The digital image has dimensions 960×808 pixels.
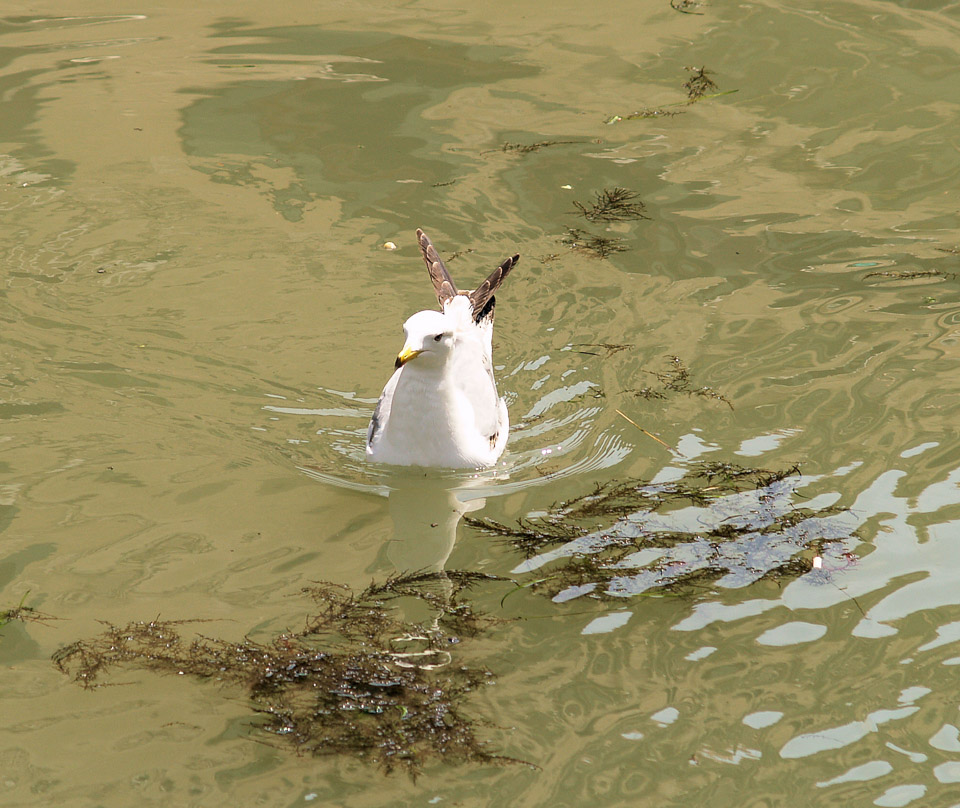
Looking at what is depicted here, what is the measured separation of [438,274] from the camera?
8219mm

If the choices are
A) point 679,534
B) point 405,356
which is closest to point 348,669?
point 405,356

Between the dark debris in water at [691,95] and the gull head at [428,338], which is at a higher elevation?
the dark debris in water at [691,95]

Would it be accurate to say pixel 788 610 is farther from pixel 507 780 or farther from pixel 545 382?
pixel 545 382

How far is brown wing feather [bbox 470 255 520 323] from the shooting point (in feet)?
26.2

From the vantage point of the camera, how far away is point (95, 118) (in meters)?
11.2

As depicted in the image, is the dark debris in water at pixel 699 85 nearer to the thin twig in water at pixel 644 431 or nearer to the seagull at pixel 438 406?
the thin twig in water at pixel 644 431

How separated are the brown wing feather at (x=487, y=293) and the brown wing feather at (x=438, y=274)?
17 centimetres

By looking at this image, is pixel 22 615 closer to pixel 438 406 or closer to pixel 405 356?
pixel 405 356

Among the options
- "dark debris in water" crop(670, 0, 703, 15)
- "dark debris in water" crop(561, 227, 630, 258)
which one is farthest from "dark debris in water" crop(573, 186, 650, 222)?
"dark debris in water" crop(670, 0, 703, 15)

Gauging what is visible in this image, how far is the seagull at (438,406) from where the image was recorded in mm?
6531

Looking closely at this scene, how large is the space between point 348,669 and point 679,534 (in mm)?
1971

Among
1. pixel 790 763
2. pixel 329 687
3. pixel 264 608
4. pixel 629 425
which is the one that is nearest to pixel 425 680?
pixel 329 687

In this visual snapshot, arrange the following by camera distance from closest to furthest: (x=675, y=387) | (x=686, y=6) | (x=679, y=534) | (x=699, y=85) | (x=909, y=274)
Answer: (x=679, y=534), (x=675, y=387), (x=909, y=274), (x=699, y=85), (x=686, y=6)

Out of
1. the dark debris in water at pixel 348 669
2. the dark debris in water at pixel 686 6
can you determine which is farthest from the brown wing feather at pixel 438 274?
the dark debris in water at pixel 686 6
